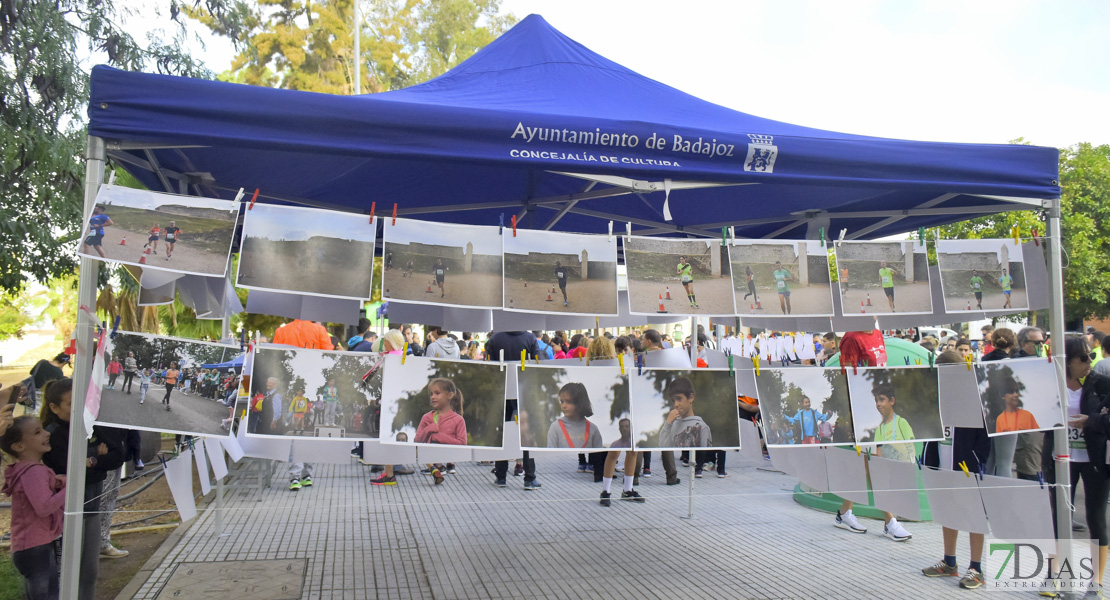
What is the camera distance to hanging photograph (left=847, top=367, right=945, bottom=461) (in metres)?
3.86

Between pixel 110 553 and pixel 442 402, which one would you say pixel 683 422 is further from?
pixel 110 553

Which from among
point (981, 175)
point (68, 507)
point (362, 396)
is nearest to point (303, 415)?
point (362, 396)

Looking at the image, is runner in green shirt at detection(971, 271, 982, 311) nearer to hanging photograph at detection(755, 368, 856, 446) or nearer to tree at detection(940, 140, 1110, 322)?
hanging photograph at detection(755, 368, 856, 446)

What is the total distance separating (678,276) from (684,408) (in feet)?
2.32

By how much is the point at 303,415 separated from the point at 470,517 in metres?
3.63

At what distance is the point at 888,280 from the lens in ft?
12.8

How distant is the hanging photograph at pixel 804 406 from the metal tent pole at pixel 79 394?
10.5 ft

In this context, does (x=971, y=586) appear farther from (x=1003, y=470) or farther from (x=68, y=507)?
(x=68, y=507)

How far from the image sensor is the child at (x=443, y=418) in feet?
11.0

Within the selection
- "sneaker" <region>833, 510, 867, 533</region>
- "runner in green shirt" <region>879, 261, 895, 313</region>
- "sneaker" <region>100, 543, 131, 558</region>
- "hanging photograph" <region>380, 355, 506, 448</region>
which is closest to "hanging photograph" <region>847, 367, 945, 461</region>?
"runner in green shirt" <region>879, 261, 895, 313</region>

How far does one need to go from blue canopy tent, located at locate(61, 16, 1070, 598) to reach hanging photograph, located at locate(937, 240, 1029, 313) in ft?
0.62

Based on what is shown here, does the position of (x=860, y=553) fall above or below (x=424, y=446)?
below

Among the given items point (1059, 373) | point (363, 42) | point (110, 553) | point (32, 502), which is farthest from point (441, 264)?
point (363, 42)

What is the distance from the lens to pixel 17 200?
26.8 ft
